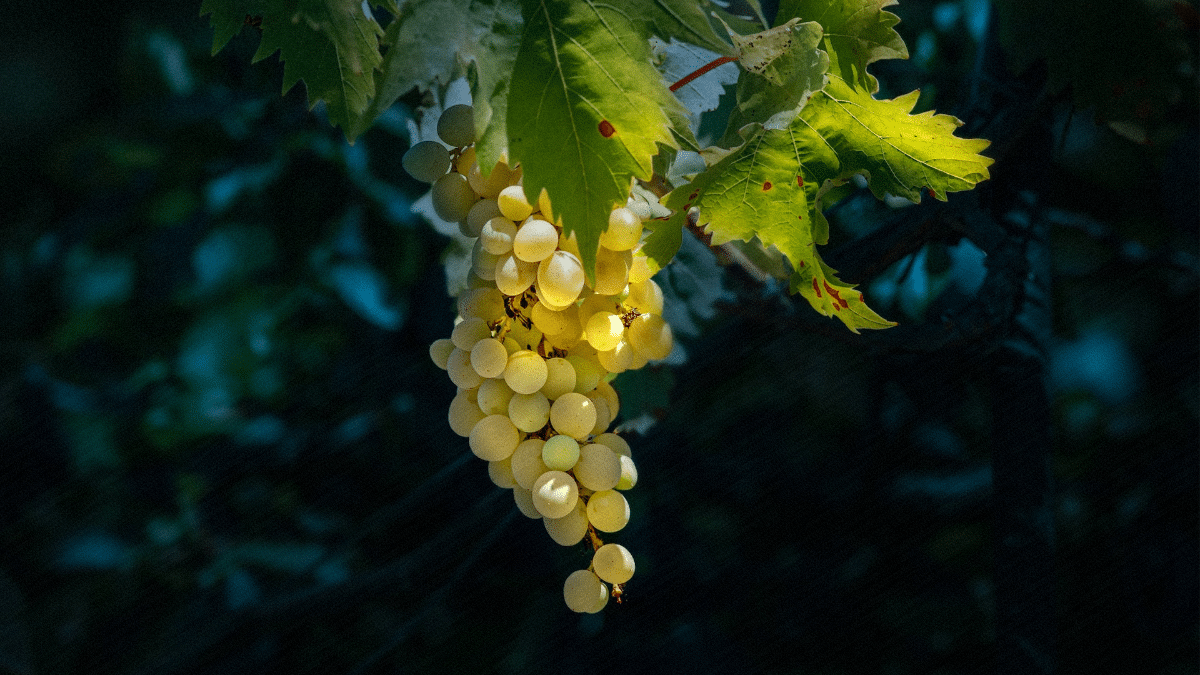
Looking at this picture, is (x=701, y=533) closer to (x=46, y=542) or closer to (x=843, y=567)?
(x=843, y=567)

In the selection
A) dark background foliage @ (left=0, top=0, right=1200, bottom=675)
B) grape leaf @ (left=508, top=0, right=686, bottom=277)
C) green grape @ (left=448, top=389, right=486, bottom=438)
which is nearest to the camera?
grape leaf @ (left=508, top=0, right=686, bottom=277)

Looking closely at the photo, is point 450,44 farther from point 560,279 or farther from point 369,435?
point 369,435

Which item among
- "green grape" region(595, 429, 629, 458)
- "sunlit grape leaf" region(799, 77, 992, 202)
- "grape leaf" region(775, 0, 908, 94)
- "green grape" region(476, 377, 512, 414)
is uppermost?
"grape leaf" region(775, 0, 908, 94)

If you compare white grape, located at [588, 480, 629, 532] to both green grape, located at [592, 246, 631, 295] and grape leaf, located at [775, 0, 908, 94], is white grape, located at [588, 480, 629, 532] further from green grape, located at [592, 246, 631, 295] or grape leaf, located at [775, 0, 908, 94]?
grape leaf, located at [775, 0, 908, 94]

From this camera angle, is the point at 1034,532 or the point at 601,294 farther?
the point at 1034,532

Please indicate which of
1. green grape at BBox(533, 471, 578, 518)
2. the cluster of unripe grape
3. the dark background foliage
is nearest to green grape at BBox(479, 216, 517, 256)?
the cluster of unripe grape

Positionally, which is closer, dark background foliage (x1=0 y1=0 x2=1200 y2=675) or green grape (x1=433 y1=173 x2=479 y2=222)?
green grape (x1=433 y1=173 x2=479 y2=222)

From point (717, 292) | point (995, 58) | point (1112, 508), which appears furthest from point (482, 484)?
point (1112, 508)

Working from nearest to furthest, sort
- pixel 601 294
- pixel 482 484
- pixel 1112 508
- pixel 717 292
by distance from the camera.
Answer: pixel 601 294
pixel 717 292
pixel 482 484
pixel 1112 508
